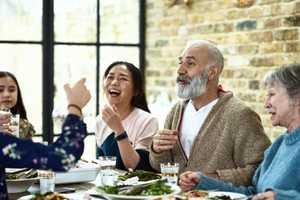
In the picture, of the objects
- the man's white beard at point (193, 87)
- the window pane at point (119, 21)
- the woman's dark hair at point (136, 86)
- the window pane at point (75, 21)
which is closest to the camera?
the man's white beard at point (193, 87)

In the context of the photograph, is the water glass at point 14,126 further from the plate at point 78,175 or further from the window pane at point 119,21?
the window pane at point 119,21

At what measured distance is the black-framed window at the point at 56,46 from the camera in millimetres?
5582

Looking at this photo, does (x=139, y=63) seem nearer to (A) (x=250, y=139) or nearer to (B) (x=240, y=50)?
(B) (x=240, y=50)

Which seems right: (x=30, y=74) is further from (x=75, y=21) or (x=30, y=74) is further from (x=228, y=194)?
(x=228, y=194)

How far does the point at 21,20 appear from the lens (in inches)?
220

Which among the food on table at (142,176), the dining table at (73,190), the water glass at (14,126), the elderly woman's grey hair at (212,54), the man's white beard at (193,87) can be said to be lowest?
the dining table at (73,190)

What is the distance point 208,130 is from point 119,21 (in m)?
3.16

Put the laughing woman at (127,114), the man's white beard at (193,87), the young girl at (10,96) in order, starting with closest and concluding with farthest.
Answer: the man's white beard at (193,87)
the laughing woman at (127,114)
the young girl at (10,96)

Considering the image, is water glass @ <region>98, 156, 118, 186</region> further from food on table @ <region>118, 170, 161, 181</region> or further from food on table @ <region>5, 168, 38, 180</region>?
food on table @ <region>5, 168, 38, 180</region>

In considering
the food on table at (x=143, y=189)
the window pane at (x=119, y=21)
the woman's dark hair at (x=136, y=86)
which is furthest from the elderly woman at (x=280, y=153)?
the window pane at (x=119, y=21)

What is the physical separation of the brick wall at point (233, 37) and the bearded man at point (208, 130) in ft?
4.33

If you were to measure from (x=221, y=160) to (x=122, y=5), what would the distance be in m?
3.31

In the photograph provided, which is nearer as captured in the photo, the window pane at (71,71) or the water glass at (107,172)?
the water glass at (107,172)

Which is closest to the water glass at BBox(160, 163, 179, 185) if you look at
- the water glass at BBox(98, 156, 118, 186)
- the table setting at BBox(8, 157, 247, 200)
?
the table setting at BBox(8, 157, 247, 200)
